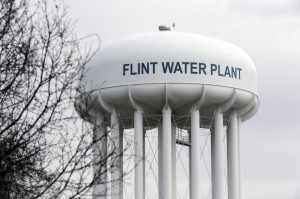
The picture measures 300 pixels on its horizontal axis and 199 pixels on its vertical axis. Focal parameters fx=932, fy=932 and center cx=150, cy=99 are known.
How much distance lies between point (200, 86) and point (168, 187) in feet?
11.0

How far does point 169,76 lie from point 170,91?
0.53 m

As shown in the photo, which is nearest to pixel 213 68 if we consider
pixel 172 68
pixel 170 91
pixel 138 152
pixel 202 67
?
pixel 202 67

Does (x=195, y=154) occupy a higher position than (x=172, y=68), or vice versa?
(x=172, y=68)

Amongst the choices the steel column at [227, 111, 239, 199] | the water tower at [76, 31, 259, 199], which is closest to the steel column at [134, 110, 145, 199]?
the water tower at [76, 31, 259, 199]

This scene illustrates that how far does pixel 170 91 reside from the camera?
29.0 metres

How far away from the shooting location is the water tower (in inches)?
1150

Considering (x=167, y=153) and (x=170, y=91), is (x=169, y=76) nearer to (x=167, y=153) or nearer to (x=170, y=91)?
(x=170, y=91)

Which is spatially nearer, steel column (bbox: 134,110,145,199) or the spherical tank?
the spherical tank

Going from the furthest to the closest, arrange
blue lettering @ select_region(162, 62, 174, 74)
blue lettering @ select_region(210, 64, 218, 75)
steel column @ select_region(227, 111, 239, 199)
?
steel column @ select_region(227, 111, 239, 199) → blue lettering @ select_region(210, 64, 218, 75) → blue lettering @ select_region(162, 62, 174, 74)

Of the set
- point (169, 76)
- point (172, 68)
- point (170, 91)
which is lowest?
point (170, 91)

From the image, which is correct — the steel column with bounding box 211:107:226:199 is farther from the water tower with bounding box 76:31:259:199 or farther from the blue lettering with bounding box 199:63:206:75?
the blue lettering with bounding box 199:63:206:75

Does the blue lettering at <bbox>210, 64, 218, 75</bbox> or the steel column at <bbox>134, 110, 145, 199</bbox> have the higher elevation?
the blue lettering at <bbox>210, 64, 218, 75</bbox>

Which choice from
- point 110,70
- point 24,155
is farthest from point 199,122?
point 24,155

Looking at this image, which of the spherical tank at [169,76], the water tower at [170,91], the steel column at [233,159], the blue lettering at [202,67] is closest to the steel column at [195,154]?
the water tower at [170,91]
